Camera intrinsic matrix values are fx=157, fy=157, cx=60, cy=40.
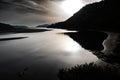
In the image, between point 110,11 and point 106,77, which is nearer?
point 106,77

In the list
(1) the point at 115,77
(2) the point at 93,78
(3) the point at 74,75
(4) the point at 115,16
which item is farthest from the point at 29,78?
(4) the point at 115,16

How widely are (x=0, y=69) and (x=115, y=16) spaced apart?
160 metres

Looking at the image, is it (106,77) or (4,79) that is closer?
(106,77)

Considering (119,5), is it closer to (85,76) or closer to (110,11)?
(110,11)

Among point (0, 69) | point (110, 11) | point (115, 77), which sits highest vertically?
point (110, 11)

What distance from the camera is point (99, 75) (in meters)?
12.3

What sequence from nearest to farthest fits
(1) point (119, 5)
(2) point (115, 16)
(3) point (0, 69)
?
(3) point (0, 69) → (2) point (115, 16) → (1) point (119, 5)

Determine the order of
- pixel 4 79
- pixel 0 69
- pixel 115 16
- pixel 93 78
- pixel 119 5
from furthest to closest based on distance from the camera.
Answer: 1. pixel 119 5
2. pixel 115 16
3. pixel 0 69
4. pixel 4 79
5. pixel 93 78

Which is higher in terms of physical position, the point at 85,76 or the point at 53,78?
the point at 85,76

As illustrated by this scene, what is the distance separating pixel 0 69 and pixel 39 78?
6.47 meters

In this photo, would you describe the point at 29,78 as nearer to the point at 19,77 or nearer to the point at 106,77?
the point at 19,77

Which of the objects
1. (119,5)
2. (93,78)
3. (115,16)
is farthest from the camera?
(119,5)

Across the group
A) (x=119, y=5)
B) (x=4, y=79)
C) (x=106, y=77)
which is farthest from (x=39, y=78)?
(x=119, y=5)

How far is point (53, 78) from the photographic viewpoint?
14.9 metres
